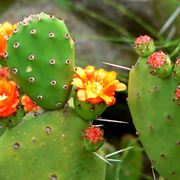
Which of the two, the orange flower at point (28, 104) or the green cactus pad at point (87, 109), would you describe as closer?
the green cactus pad at point (87, 109)

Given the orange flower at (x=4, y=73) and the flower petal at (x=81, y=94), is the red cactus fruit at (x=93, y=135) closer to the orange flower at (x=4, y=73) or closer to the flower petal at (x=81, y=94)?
the flower petal at (x=81, y=94)

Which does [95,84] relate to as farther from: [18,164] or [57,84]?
[18,164]

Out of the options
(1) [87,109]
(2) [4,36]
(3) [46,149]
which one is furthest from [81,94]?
(2) [4,36]

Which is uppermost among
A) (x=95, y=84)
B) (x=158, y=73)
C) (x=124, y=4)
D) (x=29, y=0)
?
(x=158, y=73)

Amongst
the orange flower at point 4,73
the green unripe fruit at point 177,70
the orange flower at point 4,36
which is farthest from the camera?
the orange flower at point 4,73

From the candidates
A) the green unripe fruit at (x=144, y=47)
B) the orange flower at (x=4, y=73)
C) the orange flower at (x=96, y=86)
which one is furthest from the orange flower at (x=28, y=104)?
the green unripe fruit at (x=144, y=47)

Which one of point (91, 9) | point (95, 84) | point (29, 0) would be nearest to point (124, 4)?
point (91, 9)
